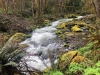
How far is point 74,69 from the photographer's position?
6.13m

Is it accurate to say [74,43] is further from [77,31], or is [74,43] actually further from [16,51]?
[16,51]

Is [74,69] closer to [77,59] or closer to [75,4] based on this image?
[77,59]

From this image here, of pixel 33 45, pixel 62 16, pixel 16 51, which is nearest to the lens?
pixel 16 51

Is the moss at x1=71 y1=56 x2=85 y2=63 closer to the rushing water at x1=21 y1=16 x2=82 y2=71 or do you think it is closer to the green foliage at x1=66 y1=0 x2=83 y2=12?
the rushing water at x1=21 y1=16 x2=82 y2=71

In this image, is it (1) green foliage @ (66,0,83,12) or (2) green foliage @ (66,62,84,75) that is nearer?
(2) green foliage @ (66,62,84,75)

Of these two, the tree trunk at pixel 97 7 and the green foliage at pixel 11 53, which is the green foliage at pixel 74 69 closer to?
the green foliage at pixel 11 53

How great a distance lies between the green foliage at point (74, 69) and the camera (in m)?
6.11

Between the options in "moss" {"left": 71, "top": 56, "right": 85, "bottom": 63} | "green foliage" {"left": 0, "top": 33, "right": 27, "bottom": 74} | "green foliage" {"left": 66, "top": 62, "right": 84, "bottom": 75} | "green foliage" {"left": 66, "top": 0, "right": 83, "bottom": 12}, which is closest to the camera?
"green foliage" {"left": 66, "top": 62, "right": 84, "bottom": 75}

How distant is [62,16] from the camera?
21547 millimetres

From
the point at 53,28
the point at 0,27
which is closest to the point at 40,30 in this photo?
the point at 53,28

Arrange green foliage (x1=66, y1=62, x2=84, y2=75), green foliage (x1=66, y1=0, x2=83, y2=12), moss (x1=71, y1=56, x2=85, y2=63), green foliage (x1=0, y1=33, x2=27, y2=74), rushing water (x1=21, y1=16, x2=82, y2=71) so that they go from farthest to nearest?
green foliage (x1=66, y1=0, x2=83, y2=12) < rushing water (x1=21, y1=16, x2=82, y2=71) < moss (x1=71, y1=56, x2=85, y2=63) < green foliage (x1=0, y1=33, x2=27, y2=74) < green foliage (x1=66, y1=62, x2=84, y2=75)

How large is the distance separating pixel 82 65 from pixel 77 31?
7455 millimetres

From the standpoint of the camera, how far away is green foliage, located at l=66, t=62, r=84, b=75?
6110mm

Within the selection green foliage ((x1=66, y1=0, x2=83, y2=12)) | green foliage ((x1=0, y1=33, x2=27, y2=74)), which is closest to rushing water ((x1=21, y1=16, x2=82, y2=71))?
green foliage ((x1=0, y1=33, x2=27, y2=74))
